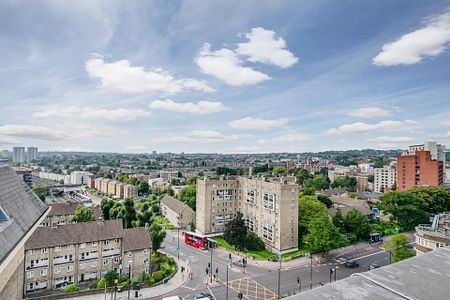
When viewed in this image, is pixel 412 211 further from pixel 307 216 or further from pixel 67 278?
pixel 67 278

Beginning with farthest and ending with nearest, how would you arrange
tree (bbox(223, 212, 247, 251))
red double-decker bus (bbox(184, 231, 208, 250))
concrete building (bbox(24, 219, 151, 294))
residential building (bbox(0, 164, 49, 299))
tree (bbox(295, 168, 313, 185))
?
tree (bbox(295, 168, 313, 185)), red double-decker bus (bbox(184, 231, 208, 250)), tree (bbox(223, 212, 247, 251)), concrete building (bbox(24, 219, 151, 294)), residential building (bbox(0, 164, 49, 299))

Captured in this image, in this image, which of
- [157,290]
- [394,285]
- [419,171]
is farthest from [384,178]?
[394,285]

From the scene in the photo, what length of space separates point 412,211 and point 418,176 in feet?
133

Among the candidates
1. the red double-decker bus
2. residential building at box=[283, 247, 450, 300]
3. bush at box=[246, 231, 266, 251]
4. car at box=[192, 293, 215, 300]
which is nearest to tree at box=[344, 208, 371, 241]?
bush at box=[246, 231, 266, 251]

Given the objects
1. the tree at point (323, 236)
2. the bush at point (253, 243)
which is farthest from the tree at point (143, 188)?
the tree at point (323, 236)

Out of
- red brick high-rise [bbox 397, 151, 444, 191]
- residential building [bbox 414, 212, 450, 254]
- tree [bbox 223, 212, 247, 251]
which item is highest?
red brick high-rise [bbox 397, 151, 444, 191]

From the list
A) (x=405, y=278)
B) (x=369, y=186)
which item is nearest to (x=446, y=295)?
(x=405, y=278)

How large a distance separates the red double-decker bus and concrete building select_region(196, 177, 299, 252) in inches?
187

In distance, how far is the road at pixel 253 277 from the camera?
3378 centimetres

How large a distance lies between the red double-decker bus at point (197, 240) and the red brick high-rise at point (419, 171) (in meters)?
75.5

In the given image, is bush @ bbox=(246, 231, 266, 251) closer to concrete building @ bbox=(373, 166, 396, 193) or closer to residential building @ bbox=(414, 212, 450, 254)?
residential building @ bbox=(414, 212, 450, 254)

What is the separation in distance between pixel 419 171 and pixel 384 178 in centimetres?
3025

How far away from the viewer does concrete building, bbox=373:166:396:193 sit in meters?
118

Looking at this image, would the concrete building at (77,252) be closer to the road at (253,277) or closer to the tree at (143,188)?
the road at (253,277)
